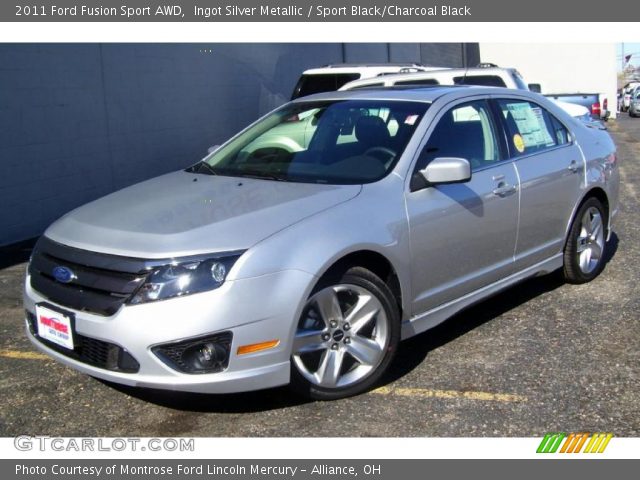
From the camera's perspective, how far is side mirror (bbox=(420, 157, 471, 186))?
4.16 metres

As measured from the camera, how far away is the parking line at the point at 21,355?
15.3 ft

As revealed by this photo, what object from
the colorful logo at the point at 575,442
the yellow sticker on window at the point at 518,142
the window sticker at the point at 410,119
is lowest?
the colorful logo at the point at 575,442

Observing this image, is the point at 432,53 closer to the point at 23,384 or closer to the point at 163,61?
the point at 163,61

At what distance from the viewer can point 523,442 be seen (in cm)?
348

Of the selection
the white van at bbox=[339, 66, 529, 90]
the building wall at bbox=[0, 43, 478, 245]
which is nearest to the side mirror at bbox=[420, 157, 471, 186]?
the building wall at bbox=[0, 43, 478, 245]

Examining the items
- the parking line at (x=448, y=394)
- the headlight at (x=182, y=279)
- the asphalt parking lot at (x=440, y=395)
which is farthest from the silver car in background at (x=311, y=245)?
the asphalt parking lot at (x=440, y=395)

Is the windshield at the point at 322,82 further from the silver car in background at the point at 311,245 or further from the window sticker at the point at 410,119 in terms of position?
the window sticker at the point at 410,119

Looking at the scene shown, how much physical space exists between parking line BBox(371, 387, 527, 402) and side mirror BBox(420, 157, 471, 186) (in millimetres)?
1148

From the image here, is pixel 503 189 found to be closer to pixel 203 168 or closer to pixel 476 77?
pixel 203 168

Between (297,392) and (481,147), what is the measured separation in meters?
2.08

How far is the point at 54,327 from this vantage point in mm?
3691

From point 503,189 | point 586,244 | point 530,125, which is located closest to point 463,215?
point 503,189

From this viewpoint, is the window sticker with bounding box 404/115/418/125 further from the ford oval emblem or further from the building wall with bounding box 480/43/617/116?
the building wall with bounding box 480/43/617/116

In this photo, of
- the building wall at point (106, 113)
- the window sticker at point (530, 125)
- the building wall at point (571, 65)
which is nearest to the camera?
the window sticker at point (530, 125)
